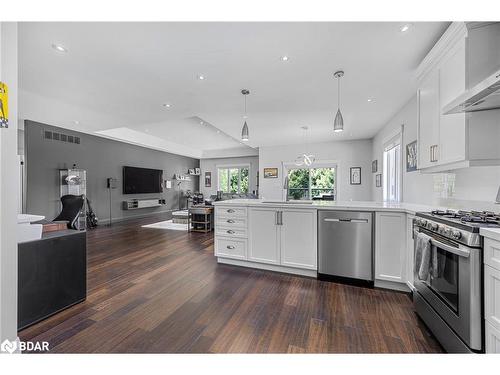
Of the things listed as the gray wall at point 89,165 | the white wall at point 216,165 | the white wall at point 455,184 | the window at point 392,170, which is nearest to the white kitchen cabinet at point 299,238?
the white wall at point 455,184

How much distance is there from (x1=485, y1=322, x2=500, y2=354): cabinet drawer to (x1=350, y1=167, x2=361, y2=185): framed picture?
643 cm

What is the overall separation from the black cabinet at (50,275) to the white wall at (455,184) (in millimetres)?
3746

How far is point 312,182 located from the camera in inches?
310

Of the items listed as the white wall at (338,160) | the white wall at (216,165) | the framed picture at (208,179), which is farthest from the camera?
the framed picture at (208,179)

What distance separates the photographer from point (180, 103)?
12.4 feet

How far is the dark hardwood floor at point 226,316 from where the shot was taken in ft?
5.01

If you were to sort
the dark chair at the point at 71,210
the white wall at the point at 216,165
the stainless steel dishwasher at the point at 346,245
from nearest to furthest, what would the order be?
the stainless steel dishwasher at the point at 346,245, the dark chair at the point at 71,210, the white wall at the point at 216,165

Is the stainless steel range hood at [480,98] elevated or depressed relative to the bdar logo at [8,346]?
elevated

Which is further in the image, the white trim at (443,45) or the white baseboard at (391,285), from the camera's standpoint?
the white baseboard at (391,285)

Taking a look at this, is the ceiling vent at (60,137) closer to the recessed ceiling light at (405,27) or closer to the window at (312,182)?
the window at (312,182)

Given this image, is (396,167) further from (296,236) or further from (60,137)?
(60,137)

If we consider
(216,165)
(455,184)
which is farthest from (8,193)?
(216,165)

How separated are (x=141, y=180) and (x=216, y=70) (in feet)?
21.5

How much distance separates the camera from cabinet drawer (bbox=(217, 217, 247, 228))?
119 inches
